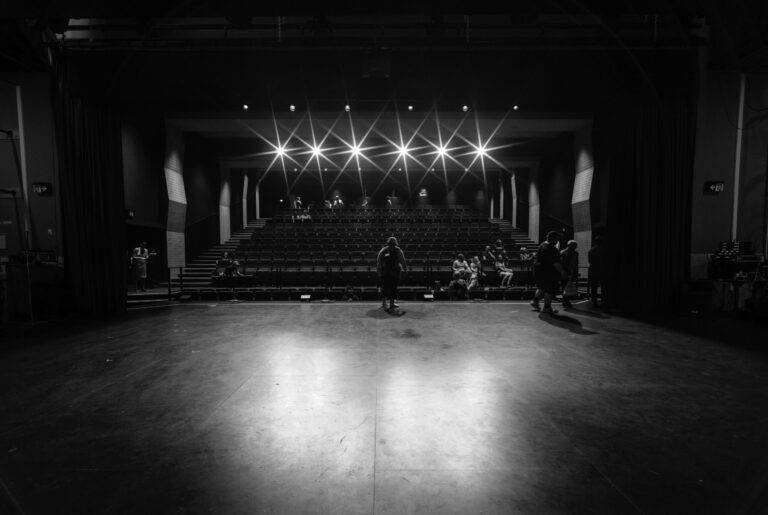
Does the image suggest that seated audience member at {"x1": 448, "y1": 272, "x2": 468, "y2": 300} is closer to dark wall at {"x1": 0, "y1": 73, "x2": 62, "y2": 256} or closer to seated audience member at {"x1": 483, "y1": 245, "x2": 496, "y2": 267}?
seated audience member at {"x1": 483, "y1": 245, "x2": 496, "y2": 267}

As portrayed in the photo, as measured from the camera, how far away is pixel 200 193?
1201cm

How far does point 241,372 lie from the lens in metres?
3.01

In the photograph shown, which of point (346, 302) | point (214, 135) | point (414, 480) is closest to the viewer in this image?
point (414, 480)

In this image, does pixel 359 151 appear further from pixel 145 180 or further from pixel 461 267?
pixel 461 267

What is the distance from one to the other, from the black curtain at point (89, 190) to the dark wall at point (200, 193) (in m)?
5.12

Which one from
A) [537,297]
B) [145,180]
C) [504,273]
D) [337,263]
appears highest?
[145,180]

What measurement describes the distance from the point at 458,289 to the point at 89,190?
7.39 metres

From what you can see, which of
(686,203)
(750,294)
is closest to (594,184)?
(686,203)

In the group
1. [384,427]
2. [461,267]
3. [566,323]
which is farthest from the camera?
[461,267]

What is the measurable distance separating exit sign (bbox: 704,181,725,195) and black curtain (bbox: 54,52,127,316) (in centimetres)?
1087

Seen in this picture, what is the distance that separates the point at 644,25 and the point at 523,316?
481 cm

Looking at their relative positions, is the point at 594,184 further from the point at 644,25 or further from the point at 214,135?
the point at 214,135

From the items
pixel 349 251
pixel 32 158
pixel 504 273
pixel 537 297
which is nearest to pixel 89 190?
pixel 32 158

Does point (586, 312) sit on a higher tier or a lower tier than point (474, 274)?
lower
